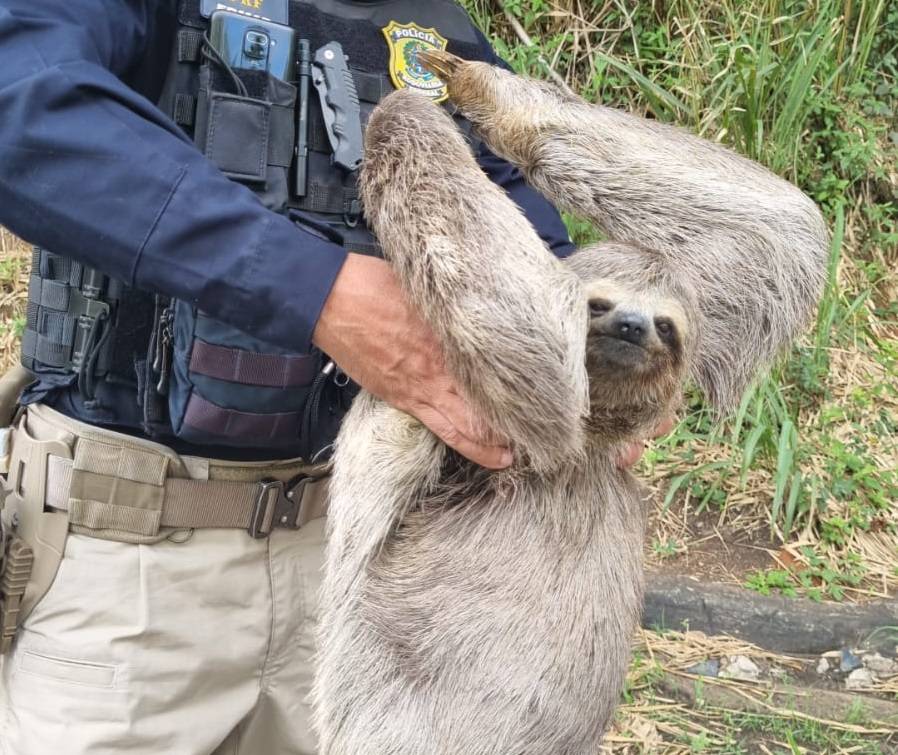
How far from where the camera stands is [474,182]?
6.72 ft

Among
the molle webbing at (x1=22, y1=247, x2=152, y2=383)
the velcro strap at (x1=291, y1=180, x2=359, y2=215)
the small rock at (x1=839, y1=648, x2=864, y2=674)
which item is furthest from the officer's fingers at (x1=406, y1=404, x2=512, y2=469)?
the small rock at (x1=839, y1=648, x2=864, y2=674)

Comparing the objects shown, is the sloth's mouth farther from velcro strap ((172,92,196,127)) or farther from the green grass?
the green grass

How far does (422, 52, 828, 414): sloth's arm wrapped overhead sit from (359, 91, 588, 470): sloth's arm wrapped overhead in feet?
1.29

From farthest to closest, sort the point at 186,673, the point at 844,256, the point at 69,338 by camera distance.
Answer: the point at 844,256 → the point at 186,673 → the point at 69,338

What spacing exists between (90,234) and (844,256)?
232 inches

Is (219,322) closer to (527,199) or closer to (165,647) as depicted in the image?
(165,647)

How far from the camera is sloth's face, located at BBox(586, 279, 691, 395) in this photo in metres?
2.13

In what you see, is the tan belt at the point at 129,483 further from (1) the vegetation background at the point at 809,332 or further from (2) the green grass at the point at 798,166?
(2) the green grass at the point at 798,166

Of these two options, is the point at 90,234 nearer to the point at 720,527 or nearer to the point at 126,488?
the point at 126,488

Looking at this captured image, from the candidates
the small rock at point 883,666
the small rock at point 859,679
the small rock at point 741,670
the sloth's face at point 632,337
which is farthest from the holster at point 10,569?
the small rock at point 883,666

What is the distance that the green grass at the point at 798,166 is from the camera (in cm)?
520

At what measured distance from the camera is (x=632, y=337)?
6.97 feet

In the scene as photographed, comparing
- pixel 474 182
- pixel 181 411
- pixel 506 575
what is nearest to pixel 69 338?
pixel 181 411

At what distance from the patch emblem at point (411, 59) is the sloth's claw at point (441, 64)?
0.12m
